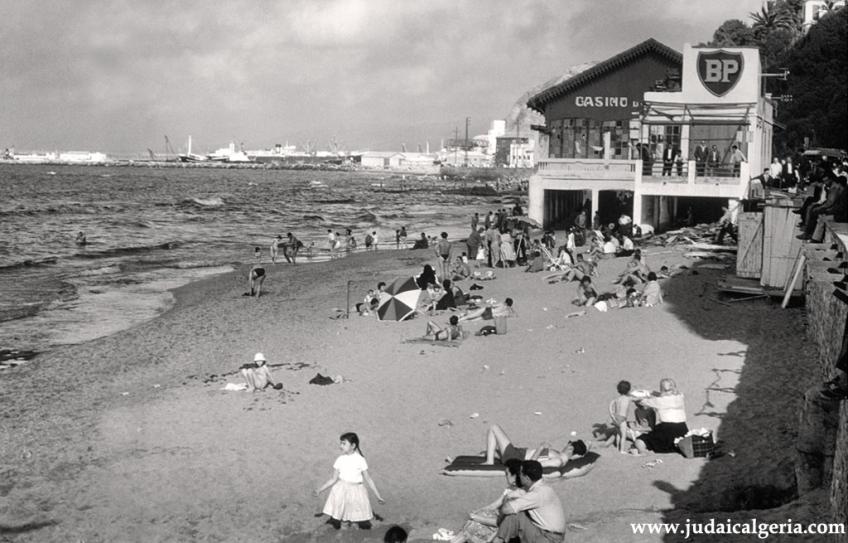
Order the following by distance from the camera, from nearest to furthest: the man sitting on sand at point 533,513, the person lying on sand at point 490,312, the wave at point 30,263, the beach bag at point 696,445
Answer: the man sitting on sand at point 533,513, the beach bag at point 696,445, the person lying on sand at point 490,312, the wave at point 30,263

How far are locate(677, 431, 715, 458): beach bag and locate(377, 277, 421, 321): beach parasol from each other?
9.34m

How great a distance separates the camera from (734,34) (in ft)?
288

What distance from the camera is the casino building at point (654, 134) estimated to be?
1238 inches

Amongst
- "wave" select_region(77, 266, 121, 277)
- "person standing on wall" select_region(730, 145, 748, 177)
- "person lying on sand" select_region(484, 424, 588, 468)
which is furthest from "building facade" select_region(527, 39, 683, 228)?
"person lying on sand" select_region(484, 424, 588, 468)

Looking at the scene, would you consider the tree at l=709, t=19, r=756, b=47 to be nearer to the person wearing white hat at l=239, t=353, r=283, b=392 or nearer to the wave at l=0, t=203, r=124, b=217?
the wave at l=0, t=203, r=124, b=217

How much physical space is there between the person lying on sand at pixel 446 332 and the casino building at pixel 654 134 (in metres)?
15.8

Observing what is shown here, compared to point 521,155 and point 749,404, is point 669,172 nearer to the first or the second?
point 749,404

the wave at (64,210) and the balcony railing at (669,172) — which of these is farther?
the wave at (64,210)

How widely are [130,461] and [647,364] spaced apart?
8.26 metres

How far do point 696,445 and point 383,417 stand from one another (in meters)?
4.62

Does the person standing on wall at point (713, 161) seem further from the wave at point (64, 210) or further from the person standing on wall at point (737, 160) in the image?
the wave at point (64, 210)

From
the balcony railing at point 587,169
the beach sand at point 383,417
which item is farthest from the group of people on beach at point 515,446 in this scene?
the balcony railing at point 587,169

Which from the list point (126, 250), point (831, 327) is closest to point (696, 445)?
point (831, 327)

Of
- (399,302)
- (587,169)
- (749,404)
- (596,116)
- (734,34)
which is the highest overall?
(734,34)
